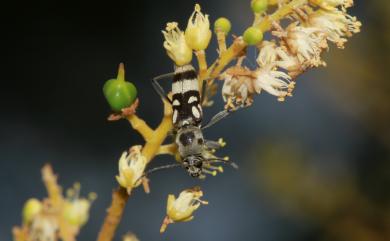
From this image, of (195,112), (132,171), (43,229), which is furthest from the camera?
(195,112)

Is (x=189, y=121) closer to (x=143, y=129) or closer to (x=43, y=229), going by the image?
(x=143, y=129)

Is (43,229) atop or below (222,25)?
below

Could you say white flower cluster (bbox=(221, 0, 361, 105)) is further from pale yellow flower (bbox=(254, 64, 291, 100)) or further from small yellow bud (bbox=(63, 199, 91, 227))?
small yellow bud (bbox=(63, 199, 91, 227))

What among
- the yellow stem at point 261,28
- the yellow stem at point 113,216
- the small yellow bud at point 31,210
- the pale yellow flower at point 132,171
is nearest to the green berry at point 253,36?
the yellow stem at point 261,28

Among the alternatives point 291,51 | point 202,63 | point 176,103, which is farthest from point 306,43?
point 176,103

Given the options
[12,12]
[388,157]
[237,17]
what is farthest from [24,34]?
[388,157]

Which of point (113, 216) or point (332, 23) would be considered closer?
point (113, 216)

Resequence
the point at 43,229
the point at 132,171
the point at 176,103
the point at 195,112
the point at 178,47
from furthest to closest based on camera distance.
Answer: the point at 195,112 < the point at 176,103 < the point at 178,47 < the point at 132,171 < the point at 43,229

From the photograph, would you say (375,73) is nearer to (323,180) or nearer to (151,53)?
(323,180)
